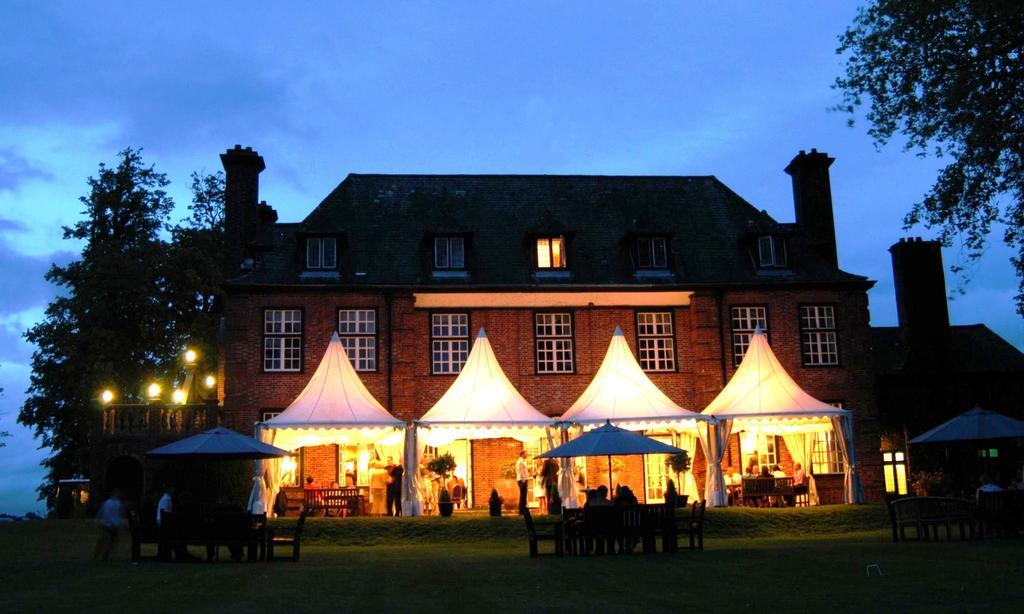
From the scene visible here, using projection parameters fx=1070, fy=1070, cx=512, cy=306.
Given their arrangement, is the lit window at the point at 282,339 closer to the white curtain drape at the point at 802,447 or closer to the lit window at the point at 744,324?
the lit window at the point at 744,324

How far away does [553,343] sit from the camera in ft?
96.3

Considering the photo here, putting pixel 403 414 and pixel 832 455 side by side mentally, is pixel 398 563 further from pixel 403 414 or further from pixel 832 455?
pixel 832 455

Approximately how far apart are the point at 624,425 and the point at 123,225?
2166cm

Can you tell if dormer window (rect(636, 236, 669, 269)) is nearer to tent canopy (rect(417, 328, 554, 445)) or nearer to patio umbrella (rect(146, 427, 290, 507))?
tent canopy (rect(417, 328, 554, 445))

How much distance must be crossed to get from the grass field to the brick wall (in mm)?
8156

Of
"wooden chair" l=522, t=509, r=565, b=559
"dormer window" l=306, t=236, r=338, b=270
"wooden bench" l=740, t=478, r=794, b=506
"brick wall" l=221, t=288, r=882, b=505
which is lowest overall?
"wooden chair" l=522, t=509, r=565, b=559

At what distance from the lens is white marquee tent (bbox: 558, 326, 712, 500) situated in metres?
25.1

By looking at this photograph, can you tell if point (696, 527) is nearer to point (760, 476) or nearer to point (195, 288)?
point (760, 476)

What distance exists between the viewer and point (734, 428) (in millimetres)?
26328

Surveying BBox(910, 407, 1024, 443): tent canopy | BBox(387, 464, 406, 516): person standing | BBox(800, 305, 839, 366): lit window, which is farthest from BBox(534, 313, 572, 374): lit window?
BBox(910, 407, 1024, 443): tent canopy

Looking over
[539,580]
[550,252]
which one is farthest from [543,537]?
[550,252]

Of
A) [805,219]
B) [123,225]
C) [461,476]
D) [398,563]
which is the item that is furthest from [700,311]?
[123,225]

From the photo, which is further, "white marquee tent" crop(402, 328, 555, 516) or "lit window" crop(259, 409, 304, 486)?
"lit window" crop(259, 409, 304, 486)

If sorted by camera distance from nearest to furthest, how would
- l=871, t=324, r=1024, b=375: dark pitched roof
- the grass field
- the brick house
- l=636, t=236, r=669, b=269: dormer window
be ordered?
1. the grass field
2. the brick house
3. l=636, t=236, r=669, b=269: dormer window
4. l=871, t=324, r=1024, b=375: dark pitched roof
